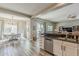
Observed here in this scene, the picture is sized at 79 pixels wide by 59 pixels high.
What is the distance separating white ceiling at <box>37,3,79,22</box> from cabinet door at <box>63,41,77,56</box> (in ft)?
2.03

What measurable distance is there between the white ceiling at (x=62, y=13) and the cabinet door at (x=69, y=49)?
2.03 ft

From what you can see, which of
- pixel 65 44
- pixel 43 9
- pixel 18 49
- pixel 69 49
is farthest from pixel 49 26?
pixel 18 49

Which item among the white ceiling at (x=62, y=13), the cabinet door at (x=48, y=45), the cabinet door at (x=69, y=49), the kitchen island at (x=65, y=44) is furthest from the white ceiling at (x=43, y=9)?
the cabinet door at (x=48, y=45)

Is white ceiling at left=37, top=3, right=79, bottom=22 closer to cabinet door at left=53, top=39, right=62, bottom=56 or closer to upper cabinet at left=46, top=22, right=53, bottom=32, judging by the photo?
upper cabinet at left=46, top=22, right=53, bottom=32

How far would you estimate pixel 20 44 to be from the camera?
2869 millimetres

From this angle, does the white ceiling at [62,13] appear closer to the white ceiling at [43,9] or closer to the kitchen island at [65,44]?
the white ceiling at [43,9]

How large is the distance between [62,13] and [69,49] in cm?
87

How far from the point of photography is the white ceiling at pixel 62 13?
8.37 feet

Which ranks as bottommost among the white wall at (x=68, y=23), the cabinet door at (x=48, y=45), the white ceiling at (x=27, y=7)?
the cabinet door at (x=48, y=45)

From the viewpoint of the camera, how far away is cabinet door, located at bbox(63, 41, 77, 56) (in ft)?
8.65

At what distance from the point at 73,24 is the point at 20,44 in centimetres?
135

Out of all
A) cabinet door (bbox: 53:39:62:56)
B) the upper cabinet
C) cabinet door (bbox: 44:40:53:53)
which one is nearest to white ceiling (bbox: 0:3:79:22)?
the upper cabinet

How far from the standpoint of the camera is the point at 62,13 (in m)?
2.68

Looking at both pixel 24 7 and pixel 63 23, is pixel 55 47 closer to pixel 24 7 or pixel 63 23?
pixel 63 23
